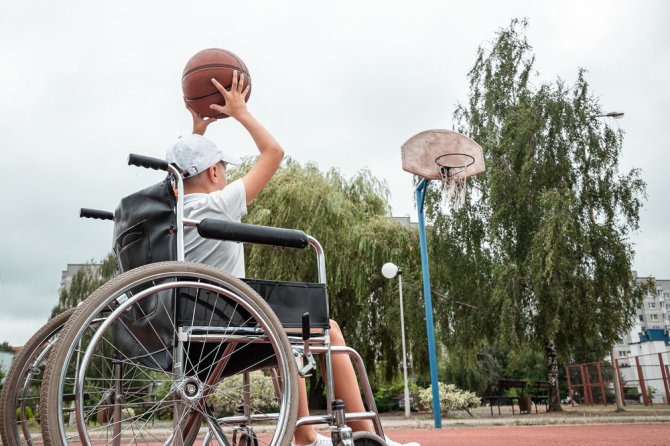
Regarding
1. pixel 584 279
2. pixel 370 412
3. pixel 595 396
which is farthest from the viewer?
pixel 595 396

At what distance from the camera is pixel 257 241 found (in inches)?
79.4

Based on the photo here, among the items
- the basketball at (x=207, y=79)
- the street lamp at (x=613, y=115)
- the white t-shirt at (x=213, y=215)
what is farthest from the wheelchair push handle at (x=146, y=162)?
the street lamp at (x=613, y=115)

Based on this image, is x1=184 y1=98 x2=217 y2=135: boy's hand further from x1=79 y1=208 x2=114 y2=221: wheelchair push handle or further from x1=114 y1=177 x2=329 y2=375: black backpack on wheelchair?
x1=114 y1=177 x2=329 y2=375: black backpack on wheelchair

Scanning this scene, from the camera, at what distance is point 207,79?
3.07m

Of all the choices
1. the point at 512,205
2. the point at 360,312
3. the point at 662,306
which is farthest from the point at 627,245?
the point at 662,306

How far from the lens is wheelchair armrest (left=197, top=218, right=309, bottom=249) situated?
6.36 ft

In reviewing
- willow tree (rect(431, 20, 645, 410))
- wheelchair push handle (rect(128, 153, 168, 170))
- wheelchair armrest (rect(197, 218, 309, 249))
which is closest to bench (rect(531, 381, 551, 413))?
willow tree (rect(431, 20, 645, 410))

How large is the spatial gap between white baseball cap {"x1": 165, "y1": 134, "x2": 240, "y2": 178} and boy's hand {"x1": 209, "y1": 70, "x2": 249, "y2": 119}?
0.66ft

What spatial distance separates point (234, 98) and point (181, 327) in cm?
136

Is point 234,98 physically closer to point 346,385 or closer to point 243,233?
point 243,233

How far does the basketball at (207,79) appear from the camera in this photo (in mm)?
3053

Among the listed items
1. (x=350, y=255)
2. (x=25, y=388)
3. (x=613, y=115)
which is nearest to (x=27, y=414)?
(x=25, y=388)

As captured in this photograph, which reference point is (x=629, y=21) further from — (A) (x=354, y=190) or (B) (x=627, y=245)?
(A) (x=354, y=190)

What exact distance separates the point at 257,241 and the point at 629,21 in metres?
16.4
